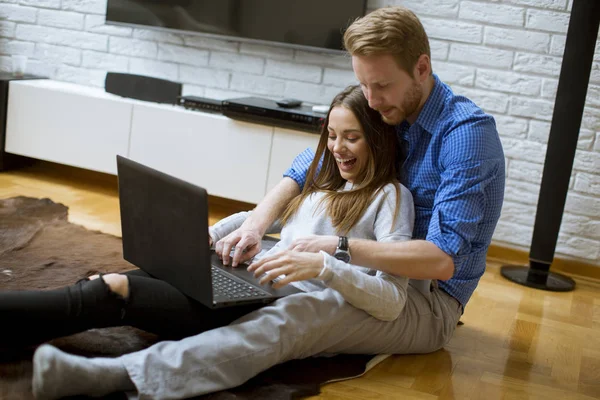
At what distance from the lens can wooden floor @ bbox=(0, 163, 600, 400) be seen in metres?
1.66

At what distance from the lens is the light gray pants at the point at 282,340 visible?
1314 millimetres

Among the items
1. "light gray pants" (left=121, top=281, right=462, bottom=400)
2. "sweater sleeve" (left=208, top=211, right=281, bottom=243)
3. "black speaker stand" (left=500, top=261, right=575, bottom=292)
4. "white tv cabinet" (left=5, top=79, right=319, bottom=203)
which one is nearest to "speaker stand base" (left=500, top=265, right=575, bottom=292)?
"black speaker stand" (left=500, top=261, right=575, bottom=292)

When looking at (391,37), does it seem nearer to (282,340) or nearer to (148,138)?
(282,340)

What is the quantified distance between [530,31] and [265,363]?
2012 mm

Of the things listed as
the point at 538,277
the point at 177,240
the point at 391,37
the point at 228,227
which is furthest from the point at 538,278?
the point at 177,240

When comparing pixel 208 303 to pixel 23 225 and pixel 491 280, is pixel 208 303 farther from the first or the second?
pixel 491 280

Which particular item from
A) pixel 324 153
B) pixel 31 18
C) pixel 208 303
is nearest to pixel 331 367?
pixel 208 303

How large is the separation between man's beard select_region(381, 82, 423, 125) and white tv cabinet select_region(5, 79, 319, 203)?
1286 millimetres

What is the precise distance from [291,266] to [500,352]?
80 cm

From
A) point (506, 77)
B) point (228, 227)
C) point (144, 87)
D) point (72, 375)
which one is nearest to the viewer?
point (72, 375)

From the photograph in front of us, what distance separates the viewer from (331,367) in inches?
64.2

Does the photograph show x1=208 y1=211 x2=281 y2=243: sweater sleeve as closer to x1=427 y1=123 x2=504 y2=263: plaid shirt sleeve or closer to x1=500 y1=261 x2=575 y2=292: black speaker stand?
x1=427 y1=123 x2=504 y2=263: plaid shirt sleeve

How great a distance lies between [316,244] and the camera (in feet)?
5.11

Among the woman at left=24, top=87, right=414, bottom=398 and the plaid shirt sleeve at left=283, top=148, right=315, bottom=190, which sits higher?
the plaid shirt sleeve at left=283, top=148, right=315, bottom=190
